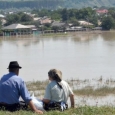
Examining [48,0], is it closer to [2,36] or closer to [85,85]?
[2,36]


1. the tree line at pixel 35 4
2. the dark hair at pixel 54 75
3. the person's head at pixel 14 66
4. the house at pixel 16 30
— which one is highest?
the tree line at pixel 35 4

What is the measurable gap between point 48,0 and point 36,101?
164m

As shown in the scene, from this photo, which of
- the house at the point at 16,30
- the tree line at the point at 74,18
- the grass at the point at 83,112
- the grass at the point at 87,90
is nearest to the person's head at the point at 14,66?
the grass at the point at 83,112

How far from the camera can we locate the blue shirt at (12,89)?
5133mm

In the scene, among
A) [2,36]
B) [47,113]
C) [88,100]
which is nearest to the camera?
[47,113]

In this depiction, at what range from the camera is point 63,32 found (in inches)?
2126

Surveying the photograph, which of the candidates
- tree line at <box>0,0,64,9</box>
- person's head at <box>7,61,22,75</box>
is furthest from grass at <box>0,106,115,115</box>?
tree line at <box>0,0,64,9</box>

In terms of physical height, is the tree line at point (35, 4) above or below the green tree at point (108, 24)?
above

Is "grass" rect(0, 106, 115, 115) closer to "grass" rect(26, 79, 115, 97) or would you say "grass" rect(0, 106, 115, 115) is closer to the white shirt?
the white shirt

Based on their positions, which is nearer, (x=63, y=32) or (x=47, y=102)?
(x=47, y=102)

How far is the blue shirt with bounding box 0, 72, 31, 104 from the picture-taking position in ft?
16.8

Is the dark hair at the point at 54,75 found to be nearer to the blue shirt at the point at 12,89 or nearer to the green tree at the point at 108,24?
the blue shirt at the point at 12,89

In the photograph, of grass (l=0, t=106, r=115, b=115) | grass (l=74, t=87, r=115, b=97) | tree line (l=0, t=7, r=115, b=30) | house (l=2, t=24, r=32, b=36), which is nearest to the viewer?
grass (l=0, t=106, r=115, b=115)

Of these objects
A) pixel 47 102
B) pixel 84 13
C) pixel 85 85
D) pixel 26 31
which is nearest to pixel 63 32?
pixel 26 31
